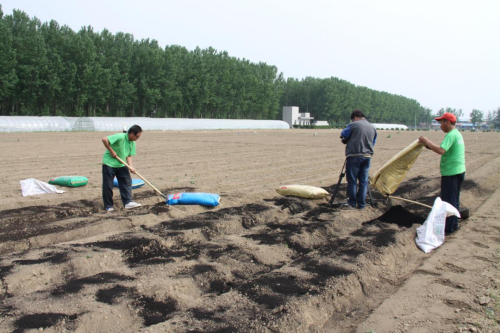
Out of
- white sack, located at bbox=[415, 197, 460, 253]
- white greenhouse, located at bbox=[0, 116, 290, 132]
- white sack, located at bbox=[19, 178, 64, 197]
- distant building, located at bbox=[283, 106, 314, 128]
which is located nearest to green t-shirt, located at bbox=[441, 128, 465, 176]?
white sack, located at bbox=[415, 197, 460, 253]

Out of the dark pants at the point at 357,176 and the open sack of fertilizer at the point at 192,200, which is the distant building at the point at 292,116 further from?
the open sack of fertilizer at the point at 192,200

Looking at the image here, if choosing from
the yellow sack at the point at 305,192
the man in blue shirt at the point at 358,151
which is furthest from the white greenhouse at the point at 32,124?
the man in blue shirt at the point at 358,151

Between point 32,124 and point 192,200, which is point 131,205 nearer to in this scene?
point 192,200

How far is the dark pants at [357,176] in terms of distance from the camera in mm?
7531

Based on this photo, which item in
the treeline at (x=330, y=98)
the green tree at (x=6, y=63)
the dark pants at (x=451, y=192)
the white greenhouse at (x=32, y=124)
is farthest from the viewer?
the treeline at (x=330, y=98)

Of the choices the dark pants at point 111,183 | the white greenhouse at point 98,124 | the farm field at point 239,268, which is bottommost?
the farm field at point 239,268

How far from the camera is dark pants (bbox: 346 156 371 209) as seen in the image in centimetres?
753

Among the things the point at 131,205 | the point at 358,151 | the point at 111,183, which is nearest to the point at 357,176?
the point at 358,151

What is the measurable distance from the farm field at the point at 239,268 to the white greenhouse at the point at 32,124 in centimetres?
2834

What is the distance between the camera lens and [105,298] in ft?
12.5

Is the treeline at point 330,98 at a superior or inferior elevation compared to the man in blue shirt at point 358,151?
superior

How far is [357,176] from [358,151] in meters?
0.51

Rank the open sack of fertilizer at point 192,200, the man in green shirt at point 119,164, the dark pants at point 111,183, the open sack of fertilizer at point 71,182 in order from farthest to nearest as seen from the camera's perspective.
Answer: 1. the open sack of fertilizer at point 71,182
2. the open sack of fertilizer at point 192,200
3. the dark pants at point 111,183
4. the man in green shirt at point 119,164

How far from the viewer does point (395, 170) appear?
7770mm
